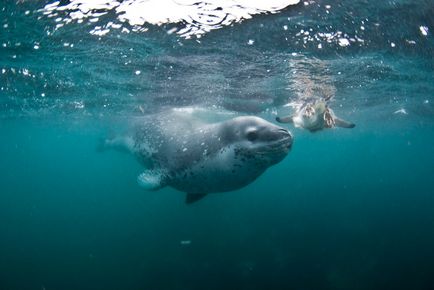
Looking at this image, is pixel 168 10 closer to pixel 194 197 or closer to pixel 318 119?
pixel 318 119

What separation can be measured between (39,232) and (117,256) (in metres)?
9.95

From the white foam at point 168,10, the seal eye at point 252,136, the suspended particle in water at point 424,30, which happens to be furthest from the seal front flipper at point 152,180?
the suspended particle in water at point 424,30

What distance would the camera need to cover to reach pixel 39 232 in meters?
21.7

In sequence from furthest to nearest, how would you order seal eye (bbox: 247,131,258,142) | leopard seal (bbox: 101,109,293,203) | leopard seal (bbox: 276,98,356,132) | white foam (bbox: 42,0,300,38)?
white foam (bbox: 42,0,300,38)
leopard seal (bbox: 276,98,356,132)
seal eye (bbox: 247,131,258,142)
leopard seal (bbox: 101,109,293,203)

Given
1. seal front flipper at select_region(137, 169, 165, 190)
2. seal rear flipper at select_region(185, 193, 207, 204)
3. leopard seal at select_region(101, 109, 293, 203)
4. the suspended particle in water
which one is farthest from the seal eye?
the suspended particle in water

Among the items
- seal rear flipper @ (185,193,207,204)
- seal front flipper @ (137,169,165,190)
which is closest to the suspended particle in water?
seal rear flipper @ (185,193,207,204)

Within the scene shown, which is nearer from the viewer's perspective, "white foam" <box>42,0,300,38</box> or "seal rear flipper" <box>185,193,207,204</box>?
"white foam" <box>42,0,300,38</box>

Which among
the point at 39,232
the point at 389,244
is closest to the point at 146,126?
the point at 389,244

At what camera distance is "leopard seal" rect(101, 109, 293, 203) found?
19.8 ft

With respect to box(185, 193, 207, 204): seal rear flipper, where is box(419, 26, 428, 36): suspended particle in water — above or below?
above

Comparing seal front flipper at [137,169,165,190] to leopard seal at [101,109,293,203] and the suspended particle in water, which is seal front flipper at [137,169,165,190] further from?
the suspended particle in water

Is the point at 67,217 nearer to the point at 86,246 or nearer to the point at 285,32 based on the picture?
the point at 86,246

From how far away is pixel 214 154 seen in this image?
283 inches

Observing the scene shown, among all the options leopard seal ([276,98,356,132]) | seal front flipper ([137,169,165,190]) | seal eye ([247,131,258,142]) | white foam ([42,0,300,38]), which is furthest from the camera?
seal front flipper ([137,169,165,190])
